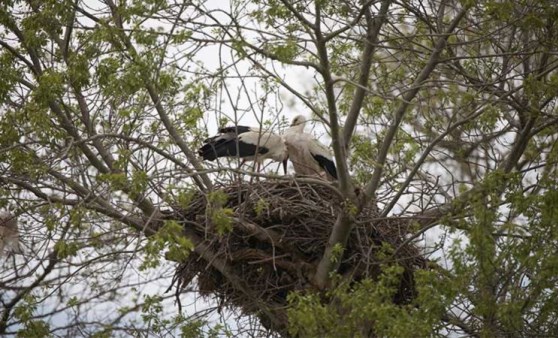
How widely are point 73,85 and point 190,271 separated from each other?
88.8 inches

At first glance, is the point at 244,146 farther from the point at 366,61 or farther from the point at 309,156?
the point at 366,61

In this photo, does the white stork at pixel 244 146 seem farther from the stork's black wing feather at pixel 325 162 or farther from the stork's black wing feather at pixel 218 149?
the stork's black wing feather at pixel 325 162

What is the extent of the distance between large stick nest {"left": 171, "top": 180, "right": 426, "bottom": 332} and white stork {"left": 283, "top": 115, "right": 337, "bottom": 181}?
1547 millimetres

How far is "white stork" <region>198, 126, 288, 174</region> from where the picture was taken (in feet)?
39.1

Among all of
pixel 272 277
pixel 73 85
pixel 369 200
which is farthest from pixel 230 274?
pixel 73 85

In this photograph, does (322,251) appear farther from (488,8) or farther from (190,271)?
(488,8)

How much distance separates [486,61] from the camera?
41.3 ft

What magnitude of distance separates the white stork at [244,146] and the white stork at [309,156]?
12 cm

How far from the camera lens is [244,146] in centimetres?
1245

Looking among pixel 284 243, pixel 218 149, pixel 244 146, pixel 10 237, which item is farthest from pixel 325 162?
pixel 10 237

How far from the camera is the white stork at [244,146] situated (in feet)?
39.1

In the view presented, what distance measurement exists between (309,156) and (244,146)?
0.93 m

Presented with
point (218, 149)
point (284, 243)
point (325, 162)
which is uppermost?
point (325, 162)

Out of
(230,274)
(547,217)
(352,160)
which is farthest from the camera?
(352,160)
